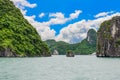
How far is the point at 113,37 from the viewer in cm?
17925

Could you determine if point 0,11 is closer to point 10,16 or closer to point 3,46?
point 10,16

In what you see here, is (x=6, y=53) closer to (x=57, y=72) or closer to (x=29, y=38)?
(x=29, y=38)

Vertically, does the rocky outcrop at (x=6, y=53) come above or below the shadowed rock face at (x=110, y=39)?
below

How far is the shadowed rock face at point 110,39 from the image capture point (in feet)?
582

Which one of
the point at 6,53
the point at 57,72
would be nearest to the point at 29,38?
the point at 6,53

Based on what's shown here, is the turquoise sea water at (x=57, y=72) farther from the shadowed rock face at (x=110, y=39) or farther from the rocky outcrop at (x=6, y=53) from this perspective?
the shadowed rock face at (x=110, y=39)

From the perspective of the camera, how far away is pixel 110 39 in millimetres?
180625

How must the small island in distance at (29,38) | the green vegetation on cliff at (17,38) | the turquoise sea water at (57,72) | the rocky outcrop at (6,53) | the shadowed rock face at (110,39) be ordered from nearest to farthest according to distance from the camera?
the turquoise sea water at (57,72) < the rocky outcrop at (6,53) < the green vegetation on cliff at (17,38) < the small island in distance at (29,38) < the shadowed rock face at (110,39)

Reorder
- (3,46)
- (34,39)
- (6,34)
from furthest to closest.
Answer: (34,39) → (6,34) → (3,46)

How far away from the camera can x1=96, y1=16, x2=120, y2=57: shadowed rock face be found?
177375mm

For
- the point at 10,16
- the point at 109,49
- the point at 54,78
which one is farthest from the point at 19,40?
the point at 54,78

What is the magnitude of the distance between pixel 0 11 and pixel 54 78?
158387mm

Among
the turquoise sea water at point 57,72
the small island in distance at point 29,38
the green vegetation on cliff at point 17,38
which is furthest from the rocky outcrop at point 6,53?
the turquoise sea water at point 57,72

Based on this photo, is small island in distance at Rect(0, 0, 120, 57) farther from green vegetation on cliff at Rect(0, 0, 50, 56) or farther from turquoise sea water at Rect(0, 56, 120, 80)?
turquoise sea water at Rect(0, 56, 120, 80)
